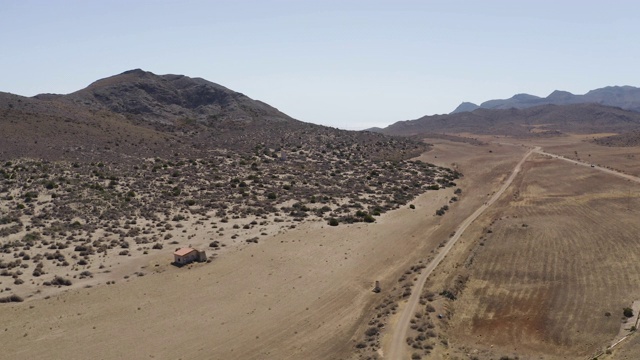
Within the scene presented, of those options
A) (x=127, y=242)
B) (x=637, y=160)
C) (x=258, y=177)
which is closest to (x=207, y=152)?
(x=258, y=177)

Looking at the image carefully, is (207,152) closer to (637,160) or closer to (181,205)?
(181,205)

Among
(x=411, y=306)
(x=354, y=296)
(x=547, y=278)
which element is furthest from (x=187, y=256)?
(x=547, y=278)

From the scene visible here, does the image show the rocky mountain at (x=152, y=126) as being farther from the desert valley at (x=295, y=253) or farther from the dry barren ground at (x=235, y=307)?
the dry barren ground at (x=235, y=307)

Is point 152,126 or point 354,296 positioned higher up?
point 152,126

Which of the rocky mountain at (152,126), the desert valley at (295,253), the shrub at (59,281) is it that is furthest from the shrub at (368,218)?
the rocky mountain at (152,126)

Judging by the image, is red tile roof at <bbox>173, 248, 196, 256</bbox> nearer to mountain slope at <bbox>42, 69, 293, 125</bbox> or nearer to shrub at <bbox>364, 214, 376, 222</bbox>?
shrub at <bbox>364, 214, 376, 222</bbox>

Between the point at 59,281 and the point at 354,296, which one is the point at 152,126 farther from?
the point at 354,296
